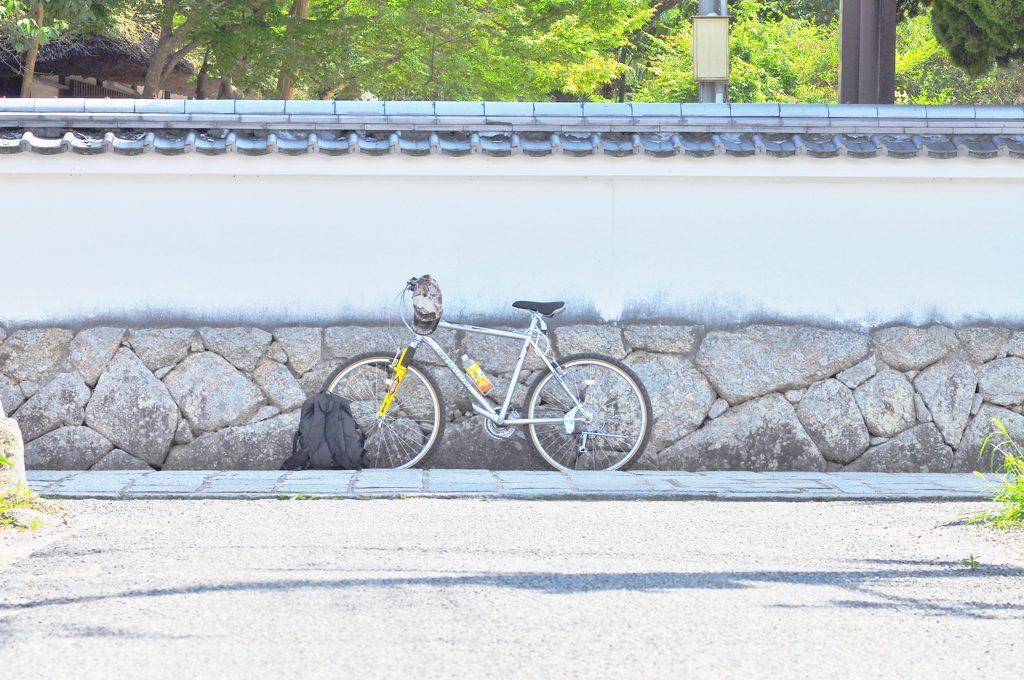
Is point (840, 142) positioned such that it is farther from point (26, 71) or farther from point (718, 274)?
point (26, 71)

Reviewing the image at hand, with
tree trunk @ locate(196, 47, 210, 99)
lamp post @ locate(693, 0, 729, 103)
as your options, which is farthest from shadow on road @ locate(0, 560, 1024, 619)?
tree trunk @ locate(196, 47, 210, 99)

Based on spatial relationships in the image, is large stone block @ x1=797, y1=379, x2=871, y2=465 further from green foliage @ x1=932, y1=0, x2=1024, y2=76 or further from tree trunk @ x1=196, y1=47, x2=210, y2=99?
tree trunk @ x1=196, y1=47, x2=210, y2=99

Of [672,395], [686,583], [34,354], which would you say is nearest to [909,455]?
[672,395]

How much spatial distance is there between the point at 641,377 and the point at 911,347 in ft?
6.21

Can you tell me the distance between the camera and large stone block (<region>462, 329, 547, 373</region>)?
8.09 metres

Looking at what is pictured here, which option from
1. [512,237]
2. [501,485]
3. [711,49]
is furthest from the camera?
[711,49]

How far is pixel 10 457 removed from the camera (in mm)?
5988

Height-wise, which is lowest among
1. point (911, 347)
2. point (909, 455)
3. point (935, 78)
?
point (909, 455)

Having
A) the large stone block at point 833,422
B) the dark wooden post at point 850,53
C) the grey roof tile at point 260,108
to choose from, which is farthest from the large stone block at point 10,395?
the dark wooden post at point 850,53

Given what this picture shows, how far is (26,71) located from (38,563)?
16064mm

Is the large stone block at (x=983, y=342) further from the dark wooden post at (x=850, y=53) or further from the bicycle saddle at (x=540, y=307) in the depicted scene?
the dark wooden post at (x=850, y=53)

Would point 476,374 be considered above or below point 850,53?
below

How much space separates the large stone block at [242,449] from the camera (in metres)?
7.90

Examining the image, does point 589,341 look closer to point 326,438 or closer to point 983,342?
point 326,438
